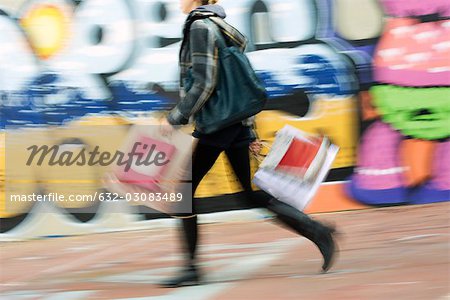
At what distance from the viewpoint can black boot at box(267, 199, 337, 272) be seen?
184 inches

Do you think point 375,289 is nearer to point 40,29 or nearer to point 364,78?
point 364,78

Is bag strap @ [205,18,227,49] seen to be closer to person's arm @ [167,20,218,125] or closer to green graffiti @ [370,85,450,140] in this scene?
person's arm @ [167,20,218,125]

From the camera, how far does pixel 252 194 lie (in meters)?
4.68

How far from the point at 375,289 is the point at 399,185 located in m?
3.12

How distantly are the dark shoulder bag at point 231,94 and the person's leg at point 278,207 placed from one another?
25 centimetres

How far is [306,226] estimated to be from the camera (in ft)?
15.3

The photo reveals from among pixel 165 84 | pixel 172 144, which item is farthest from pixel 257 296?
pixel 165 84

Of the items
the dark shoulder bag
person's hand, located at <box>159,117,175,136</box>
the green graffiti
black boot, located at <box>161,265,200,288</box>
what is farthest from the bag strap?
the green graffiti

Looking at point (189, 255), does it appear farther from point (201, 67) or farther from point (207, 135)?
point (201, 67)

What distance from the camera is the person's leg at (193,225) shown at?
15.1 feet

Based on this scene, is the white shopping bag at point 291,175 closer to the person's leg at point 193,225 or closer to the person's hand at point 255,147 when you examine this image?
the person's hand at point 255,147

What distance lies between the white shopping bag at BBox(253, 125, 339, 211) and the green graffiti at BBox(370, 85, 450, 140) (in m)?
2.65

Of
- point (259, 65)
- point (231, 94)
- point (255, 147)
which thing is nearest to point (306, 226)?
point (255, 147)

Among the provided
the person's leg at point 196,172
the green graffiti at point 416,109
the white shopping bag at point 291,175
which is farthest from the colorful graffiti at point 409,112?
the person's leg at point 196,172
